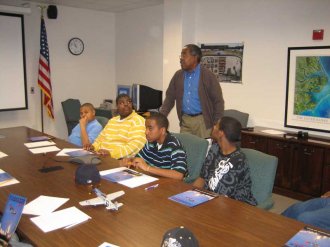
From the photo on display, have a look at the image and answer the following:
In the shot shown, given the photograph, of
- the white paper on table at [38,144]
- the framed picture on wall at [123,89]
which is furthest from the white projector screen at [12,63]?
the white paper on table at [38,144]

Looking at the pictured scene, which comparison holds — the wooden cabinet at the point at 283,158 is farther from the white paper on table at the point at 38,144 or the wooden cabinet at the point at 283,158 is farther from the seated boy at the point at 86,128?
the white paper on table at the point at 38,144

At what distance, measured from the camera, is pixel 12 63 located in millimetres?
5668

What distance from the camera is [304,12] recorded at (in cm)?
412

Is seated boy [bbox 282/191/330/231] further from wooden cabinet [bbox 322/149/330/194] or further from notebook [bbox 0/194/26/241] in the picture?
wooden cabinet [bbox 322/149/330/194]

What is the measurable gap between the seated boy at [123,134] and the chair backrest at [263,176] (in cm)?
Answer: 114

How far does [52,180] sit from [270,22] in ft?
11.8

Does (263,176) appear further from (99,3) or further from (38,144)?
(99,3)

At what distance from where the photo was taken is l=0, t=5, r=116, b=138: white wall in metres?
6.02

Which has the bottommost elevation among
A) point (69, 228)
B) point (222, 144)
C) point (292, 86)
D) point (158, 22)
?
point (69, 228)

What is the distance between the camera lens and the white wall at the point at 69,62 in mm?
6020

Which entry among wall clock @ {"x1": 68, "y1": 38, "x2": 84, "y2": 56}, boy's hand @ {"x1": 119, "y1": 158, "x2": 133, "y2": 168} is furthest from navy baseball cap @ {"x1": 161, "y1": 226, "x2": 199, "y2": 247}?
wall clock @ {"x1": 68, "y1": 38, "x2": 84, "y2": 56}

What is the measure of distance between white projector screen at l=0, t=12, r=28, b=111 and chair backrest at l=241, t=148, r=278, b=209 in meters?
4.79

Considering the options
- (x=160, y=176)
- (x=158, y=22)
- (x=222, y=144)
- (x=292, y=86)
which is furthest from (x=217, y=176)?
(x=158, y=22)

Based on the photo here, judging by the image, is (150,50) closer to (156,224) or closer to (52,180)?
(52,180)
